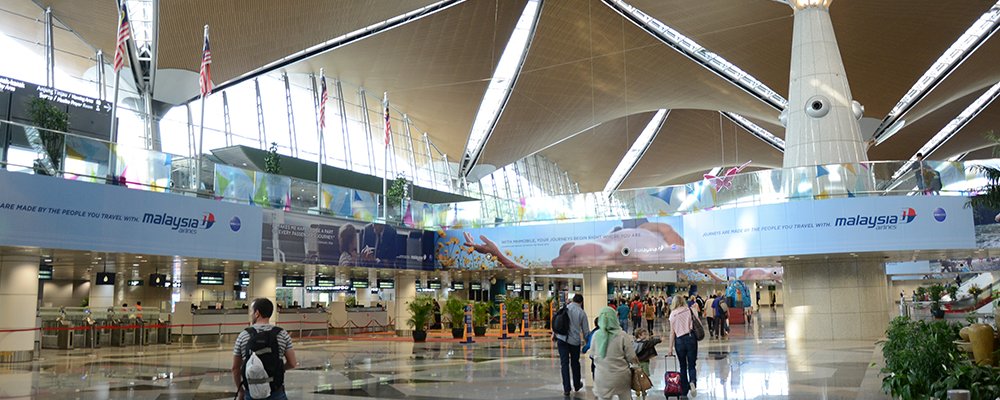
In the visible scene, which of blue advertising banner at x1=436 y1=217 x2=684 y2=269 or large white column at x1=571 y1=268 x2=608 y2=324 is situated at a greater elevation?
blue advertising banner at x1=436 y1=217 x2=684 y2=269

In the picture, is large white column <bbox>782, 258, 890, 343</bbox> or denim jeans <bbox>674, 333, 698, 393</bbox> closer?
denim jeans <bbox>674, 333, 698, 393</bbox>

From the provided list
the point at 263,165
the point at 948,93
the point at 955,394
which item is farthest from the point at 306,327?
the point at 948,93

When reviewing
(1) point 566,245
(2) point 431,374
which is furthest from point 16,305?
(1) point 566,245

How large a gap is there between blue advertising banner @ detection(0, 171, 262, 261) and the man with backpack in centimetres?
1288

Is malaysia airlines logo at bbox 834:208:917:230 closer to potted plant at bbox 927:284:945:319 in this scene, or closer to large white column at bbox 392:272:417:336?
potted plant at bbox 927:284:945:319

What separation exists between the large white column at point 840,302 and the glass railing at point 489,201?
2797 millimetres

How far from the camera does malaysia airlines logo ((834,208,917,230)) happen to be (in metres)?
20.0

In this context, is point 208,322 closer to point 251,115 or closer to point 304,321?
point 304,321

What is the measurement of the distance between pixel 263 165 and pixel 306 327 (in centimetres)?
895

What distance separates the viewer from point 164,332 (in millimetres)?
27109

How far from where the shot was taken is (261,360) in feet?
18.8

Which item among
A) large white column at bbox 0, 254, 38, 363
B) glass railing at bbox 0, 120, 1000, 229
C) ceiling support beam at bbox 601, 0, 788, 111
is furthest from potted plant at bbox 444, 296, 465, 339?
ceiling support beam at bbox 601, 0, 788, 111

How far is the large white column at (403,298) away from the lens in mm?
31781

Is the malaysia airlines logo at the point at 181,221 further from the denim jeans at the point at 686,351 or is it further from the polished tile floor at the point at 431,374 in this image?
the denim jeans at the point at 686,351
